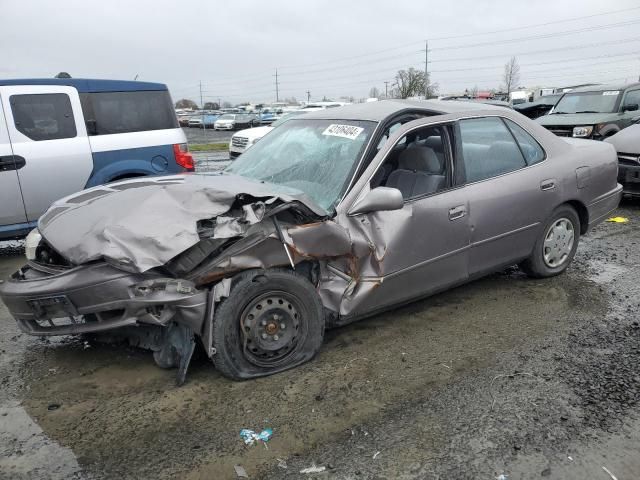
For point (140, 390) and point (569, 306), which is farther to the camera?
point (569, 306)

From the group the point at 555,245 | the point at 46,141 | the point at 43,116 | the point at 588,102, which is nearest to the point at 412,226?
the point at 555,245

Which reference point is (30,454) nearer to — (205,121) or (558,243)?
(558,243)

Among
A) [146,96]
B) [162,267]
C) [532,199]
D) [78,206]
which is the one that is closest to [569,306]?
[532,199]

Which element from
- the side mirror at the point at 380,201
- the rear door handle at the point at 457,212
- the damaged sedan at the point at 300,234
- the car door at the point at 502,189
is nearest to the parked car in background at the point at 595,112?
the damaged sedan at the point at 300,234

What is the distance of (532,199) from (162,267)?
306cm

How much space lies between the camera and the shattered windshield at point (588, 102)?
11.0 m

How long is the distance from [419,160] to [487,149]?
61 cm

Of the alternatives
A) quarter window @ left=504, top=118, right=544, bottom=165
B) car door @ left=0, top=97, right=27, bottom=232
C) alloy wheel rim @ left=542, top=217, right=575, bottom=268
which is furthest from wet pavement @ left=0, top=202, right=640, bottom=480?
car door @ left=0, top=97, right=27, bottom=232

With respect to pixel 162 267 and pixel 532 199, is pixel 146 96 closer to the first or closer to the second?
pixel 162 267

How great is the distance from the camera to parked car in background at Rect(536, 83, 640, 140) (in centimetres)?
1020

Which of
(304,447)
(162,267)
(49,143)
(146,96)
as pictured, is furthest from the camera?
(146,96)

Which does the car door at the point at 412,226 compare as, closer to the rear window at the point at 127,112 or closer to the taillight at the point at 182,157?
the taillight at the point at 182,157

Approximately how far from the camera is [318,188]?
11.9 feet

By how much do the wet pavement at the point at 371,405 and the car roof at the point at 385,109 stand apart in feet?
5.28
